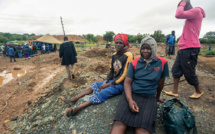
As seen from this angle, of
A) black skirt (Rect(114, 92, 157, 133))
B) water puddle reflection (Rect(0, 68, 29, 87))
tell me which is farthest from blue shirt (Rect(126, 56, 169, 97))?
water puddle reflection (Rect(0, 68, 29, 87))

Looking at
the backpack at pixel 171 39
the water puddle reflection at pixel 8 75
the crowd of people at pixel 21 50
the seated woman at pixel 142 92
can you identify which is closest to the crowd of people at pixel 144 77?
the seated woman at pixel 142 92

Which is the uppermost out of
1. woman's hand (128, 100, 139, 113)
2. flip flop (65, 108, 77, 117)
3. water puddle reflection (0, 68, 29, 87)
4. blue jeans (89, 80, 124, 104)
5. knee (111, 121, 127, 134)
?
woman's hand (128, 100, 139, 113)

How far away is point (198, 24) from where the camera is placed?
7.69ft

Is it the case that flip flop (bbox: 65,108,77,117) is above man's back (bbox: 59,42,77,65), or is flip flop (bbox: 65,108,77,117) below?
below

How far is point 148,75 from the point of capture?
5.95 ft

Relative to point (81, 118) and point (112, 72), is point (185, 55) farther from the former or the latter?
point (81, 118)

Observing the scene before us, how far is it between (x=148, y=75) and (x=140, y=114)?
619 millimetres

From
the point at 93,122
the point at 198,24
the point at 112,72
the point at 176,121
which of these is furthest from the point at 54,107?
the point at 198,24

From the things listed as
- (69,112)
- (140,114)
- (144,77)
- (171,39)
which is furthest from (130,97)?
(171,39)

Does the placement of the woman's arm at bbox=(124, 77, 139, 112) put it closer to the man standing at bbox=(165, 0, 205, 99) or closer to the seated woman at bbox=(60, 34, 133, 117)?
the seated woman at bbox=(60, 34, 133, 117)

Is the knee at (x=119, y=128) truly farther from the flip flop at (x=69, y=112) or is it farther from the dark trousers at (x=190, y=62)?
the dark trousers at (x=190, y=62)

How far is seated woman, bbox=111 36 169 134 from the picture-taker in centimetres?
156

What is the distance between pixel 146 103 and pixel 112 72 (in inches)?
47.6

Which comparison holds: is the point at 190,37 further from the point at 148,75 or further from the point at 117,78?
the point at 117,78
